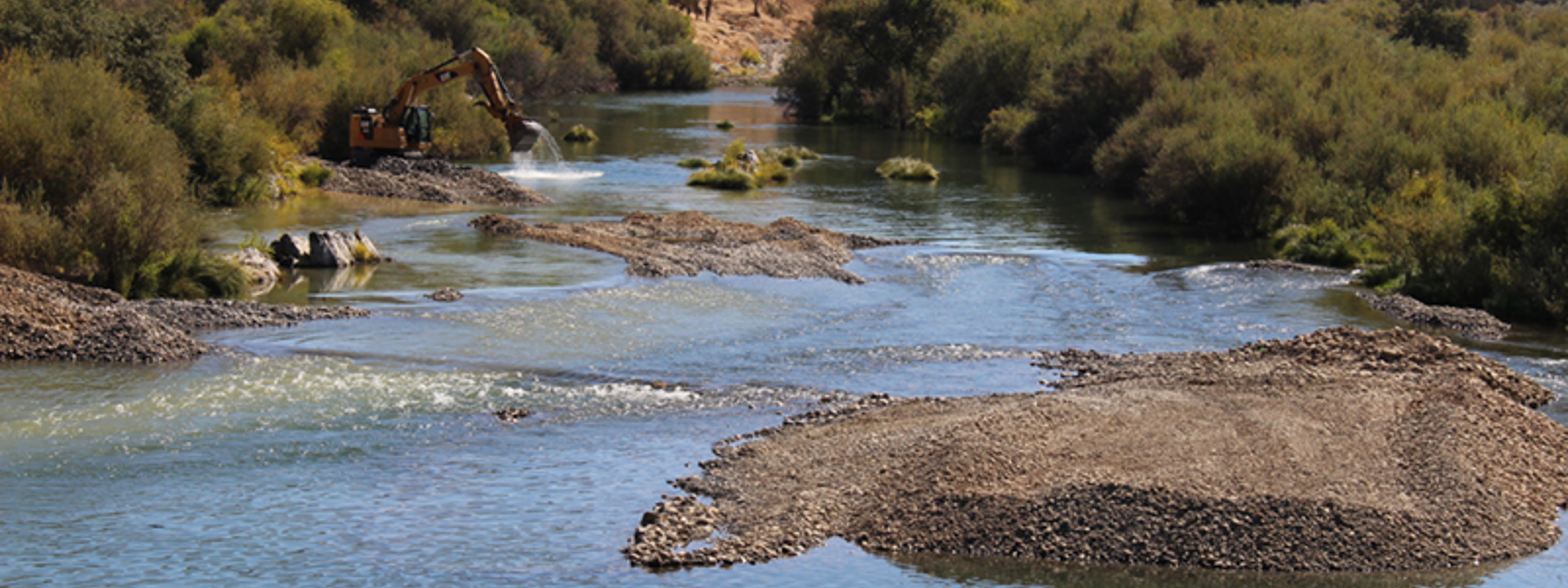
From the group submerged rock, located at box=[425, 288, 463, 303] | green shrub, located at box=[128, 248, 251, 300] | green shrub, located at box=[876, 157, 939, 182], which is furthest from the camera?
green shrub, located at box=[876, 157, 939, 182]

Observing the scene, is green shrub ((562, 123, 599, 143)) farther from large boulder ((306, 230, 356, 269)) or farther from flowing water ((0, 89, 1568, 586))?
large boulder ((306, 230, 356, 269))

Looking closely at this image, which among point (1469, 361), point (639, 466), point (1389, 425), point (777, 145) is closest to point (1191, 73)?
point (777, 145)

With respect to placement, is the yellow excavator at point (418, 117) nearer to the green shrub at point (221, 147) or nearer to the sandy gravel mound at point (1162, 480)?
the green shrub at point (221, 147)

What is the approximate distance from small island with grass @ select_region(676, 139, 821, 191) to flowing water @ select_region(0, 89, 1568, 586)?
8789mm

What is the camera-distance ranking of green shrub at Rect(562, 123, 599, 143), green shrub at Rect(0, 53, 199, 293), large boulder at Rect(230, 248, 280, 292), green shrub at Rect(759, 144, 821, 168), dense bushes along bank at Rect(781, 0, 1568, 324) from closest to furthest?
green shrub at Rect(0, 53, 199, 293) → large boulder at Rect(230, 248, 280, 292) → dense bushes along bank at Rect(781, 0, 1568, 324) → green shrub at Rect(759, 144, 821, 168) → green shrub at Rect(562, 123, 599, 143)

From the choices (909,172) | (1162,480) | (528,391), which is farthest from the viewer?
(909,172)

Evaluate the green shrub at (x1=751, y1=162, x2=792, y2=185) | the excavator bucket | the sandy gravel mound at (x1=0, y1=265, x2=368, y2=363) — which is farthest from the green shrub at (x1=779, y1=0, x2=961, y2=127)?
the sandy gravel mound at (x1=0, y1=265, x2=368, y2=363)

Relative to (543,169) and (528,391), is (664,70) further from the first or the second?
(528,391)

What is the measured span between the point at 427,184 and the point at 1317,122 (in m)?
23.8

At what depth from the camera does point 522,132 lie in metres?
32.2

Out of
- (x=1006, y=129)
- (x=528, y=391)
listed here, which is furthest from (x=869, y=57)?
(x=528, y=391)

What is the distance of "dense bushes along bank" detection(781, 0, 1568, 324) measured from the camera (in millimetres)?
22719

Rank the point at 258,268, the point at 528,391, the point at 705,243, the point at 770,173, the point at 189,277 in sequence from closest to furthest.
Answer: the point at 528,391 < the point at 189,277 < the point at 258,268 < the point at 705,243 < the point at 770,173

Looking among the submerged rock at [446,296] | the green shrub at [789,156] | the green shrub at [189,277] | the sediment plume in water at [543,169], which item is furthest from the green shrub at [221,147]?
the green shrub at [789,156]
